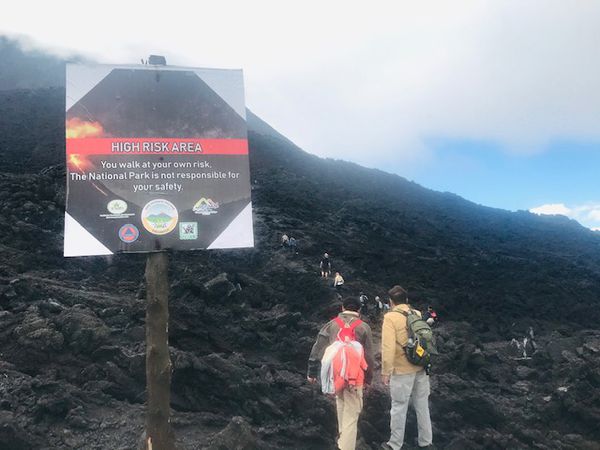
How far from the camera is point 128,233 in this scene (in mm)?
3613

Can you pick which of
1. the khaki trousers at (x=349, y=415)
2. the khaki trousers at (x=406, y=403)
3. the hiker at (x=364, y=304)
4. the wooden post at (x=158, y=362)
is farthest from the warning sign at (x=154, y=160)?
the hiker at (x=364, y=304)

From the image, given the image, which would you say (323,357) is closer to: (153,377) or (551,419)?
(153,377)

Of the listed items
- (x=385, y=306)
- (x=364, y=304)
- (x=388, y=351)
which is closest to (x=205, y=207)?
(x=388, y=351)

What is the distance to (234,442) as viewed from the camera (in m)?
5.50

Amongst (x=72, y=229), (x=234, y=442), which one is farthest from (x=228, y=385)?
(x=72, y=229)

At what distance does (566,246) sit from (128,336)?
44.0m

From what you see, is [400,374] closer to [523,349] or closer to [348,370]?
[348,370]

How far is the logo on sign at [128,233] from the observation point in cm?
361

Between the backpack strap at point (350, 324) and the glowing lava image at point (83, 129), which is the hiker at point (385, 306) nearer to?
the backpack strap at point (350, 324)

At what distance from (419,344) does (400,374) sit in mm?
384

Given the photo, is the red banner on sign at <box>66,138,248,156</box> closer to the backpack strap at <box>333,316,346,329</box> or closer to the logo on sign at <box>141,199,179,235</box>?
the logo on sign at <box>141,199,179,235</box>

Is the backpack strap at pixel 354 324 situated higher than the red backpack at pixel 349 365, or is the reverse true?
the backpack strap at pixel 354 324

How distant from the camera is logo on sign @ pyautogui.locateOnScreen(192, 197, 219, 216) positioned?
3.77 meters

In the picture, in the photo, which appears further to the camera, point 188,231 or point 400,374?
point 400,374
